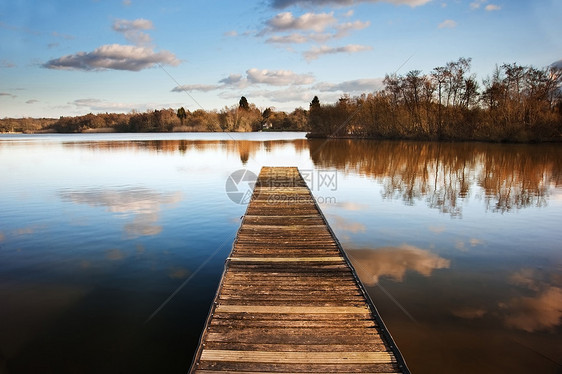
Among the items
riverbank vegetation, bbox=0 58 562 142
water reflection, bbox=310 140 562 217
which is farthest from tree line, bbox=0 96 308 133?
water reflection, bbox=310 140 562 217

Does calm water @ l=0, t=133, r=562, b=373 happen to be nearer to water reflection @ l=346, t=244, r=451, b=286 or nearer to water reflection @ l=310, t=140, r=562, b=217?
water reflection @ l=346, t=244, r=451, b=286

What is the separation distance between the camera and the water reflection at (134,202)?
10156mm

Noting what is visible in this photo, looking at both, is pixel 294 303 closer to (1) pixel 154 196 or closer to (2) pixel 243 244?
(2) pixel 243 244

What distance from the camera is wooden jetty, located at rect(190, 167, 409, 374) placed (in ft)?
11.6

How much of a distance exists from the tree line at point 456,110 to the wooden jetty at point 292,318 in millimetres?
46032

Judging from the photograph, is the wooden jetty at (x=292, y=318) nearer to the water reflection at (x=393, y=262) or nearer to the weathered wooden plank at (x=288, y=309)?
the weathered wooden plank at (x=288, y=309)

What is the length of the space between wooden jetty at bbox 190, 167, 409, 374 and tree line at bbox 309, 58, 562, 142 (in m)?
46.0

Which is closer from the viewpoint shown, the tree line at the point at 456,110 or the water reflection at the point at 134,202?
the water reflection at the point at 134,202

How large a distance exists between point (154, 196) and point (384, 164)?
1664 cm

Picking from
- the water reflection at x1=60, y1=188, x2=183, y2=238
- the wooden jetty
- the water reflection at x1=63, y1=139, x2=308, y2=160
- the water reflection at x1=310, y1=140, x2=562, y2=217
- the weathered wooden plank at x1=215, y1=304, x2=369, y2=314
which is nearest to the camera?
the wooden jetty

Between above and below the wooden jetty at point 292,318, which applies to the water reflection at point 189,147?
above

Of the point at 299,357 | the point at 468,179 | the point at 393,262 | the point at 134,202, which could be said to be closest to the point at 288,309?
the point at 299,357

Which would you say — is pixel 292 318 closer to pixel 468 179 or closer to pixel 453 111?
pixel 468 179

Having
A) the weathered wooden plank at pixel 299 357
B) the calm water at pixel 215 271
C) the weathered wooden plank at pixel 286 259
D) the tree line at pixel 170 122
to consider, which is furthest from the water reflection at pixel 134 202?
the tree line at pixel 170 122
